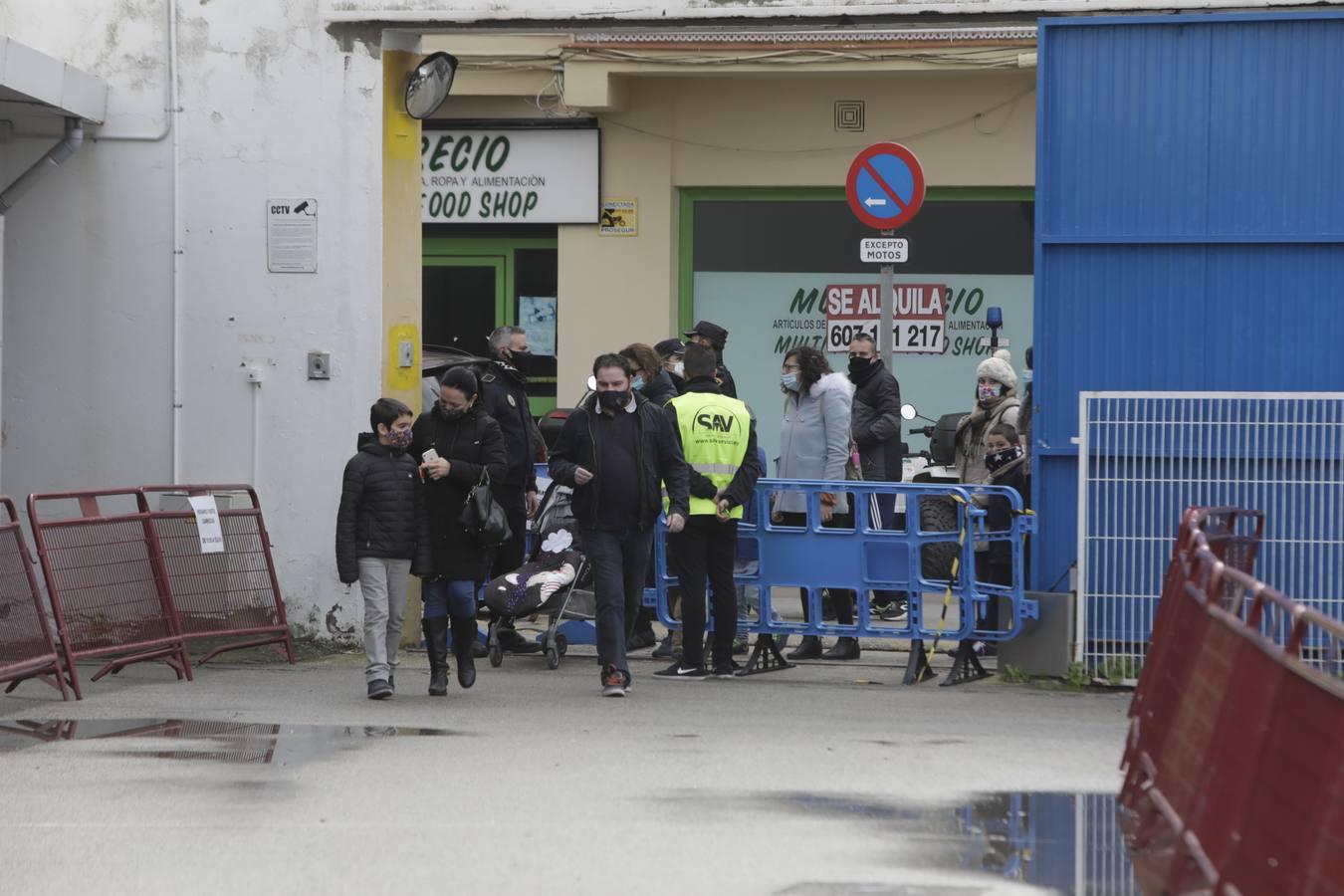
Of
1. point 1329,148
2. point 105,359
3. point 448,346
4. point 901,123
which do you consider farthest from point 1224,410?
point 448,346

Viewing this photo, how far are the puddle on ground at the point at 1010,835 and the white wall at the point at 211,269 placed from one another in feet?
18.9

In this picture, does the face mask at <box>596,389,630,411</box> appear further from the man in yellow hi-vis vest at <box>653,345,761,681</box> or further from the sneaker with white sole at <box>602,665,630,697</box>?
the sneaker with white sole at <box>602,665,630,697</box>

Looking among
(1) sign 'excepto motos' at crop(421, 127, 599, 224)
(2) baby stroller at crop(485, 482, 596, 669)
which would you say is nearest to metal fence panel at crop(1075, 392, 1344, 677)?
(2) baby stroller at crop(485, 482, 596, 669)

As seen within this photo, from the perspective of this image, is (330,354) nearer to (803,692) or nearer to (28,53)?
(28,53)

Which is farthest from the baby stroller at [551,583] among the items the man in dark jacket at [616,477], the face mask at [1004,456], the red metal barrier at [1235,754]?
the red metal barrier at [1235,754]

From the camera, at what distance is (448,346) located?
1934 cm

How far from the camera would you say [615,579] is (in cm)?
1105

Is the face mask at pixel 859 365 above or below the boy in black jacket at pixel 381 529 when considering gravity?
above

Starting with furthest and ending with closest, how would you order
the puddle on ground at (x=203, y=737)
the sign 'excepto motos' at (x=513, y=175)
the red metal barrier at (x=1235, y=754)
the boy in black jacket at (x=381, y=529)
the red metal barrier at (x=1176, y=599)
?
the sign 'excepto motos' at (x=513, y=175) → the boy in black jacket at (x=381, y=529) → the puddle on ground at (x=203, y=737) → the red metal barrier at (x=1176, y=599) → the red metal barrier at (x=1235, y=754)

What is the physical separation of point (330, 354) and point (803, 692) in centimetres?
381

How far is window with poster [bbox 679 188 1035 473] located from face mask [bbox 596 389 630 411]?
8104 mm

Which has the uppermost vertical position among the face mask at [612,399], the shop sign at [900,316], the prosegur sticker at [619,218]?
the prosegur sticker at [619,218]

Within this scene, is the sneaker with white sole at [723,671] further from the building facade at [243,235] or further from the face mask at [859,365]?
the face mask at [859,365]

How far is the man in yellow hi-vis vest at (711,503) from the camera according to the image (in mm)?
11383
